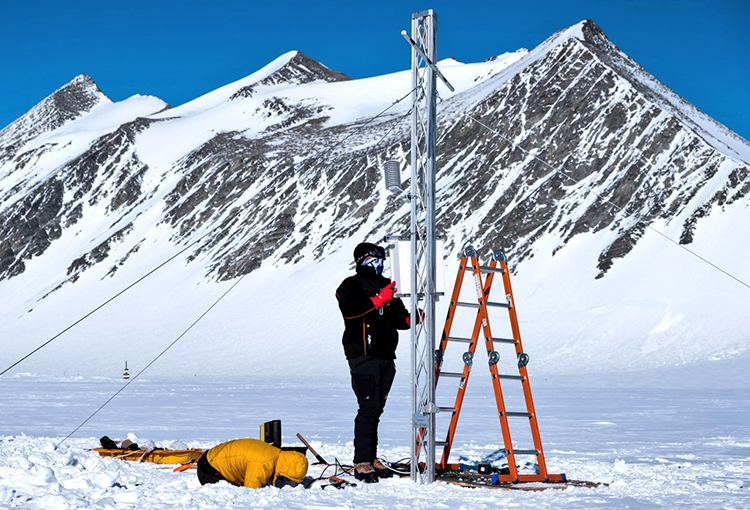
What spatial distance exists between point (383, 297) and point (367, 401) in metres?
1.03

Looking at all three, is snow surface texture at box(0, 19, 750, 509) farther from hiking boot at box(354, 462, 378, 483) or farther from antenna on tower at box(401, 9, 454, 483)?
antenna on tower at box(401, 9, 454, 483)

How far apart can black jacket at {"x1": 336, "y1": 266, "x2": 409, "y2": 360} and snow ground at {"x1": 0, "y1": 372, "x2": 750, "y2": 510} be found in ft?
4.29

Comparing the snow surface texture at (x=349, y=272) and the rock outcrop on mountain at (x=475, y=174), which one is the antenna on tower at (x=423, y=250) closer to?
the snow surface texture at (x=349, y=272)

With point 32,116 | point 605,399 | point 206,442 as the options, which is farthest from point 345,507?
point 32,116

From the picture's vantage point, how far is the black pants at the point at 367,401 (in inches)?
328

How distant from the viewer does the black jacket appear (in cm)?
841

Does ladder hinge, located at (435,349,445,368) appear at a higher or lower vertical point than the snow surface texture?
lower

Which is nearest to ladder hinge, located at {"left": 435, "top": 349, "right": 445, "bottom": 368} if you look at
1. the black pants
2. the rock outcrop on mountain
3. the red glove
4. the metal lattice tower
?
the metal lattice tower

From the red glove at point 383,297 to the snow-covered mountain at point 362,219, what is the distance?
23.3 meters

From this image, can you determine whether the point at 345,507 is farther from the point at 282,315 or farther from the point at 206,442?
the point at 282,315

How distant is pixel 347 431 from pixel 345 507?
279 inches

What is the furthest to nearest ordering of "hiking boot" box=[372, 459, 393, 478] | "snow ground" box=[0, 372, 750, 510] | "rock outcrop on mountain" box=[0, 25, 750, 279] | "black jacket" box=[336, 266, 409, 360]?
"rock outcrop on mountain" box=[0, 25, 750, 279], "hiking boot" box=[372, 459, 393, 478], "black jacket" box=[336, 266, 409, 360], "snow ground" box=[0, 372, 750, 510]

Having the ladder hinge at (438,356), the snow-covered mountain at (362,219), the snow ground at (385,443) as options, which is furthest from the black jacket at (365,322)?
the snow-covered mountain at (362,219)

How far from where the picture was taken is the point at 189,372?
4297 centimetres
